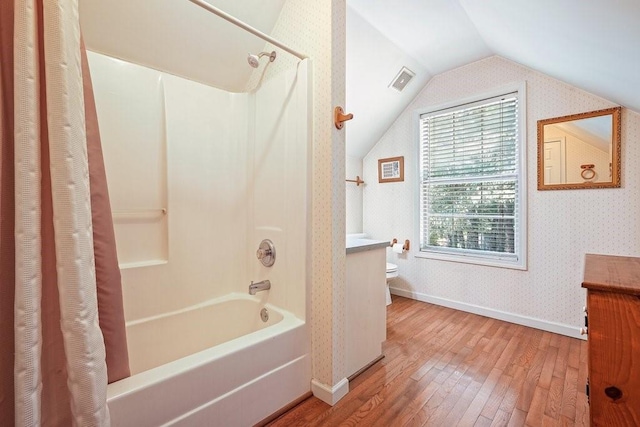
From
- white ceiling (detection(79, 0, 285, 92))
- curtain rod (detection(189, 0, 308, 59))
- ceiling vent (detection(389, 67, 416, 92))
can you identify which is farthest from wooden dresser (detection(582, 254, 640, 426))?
ceiling vent (detection(389, 67, 416, 92))

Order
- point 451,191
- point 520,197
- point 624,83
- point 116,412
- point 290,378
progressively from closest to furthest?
1. point 116,412
2. point 290,378
3. point 624,83
4. point 520,197
5. point 451,191

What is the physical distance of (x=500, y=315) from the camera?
2.57 metres

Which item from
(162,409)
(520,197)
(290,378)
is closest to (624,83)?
(520,197)

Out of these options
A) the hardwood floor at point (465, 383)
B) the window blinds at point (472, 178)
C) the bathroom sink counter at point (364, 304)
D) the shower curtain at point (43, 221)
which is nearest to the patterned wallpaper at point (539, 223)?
the window blinds at point (472, 178)

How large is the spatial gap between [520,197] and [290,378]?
7.78ft

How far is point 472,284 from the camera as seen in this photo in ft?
8.98

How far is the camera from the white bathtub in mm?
1024

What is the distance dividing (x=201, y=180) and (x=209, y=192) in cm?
9

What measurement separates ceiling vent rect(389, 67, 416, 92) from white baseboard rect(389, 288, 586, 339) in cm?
218

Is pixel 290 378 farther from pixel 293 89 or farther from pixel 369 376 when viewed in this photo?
pixel 293 89

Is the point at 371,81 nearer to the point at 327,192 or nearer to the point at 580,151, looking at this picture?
the point at 327,192

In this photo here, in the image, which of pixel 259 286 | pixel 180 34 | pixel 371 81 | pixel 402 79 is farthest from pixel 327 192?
pixel 402 79

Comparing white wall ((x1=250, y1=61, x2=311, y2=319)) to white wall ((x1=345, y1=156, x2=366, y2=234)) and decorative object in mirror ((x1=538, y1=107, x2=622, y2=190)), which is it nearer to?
white wall ((x1=345, y1=156, x2=366, y2=234))

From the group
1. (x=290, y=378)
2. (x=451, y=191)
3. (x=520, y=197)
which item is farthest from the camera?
(x=451, y=191)
